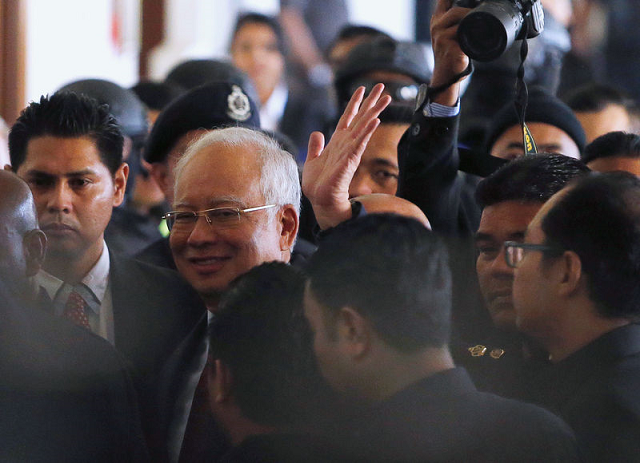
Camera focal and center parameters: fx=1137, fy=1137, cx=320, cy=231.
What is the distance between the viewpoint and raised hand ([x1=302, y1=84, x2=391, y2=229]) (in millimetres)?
2424

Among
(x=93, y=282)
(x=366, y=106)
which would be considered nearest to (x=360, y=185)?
(x=366, y=106)

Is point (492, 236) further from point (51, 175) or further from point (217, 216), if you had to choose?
point (51, 175)

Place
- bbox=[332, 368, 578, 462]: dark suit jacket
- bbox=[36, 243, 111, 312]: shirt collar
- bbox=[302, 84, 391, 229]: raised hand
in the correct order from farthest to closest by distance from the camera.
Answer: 1. bbox=[36, 243, 111, 312]: shirt collar
2. bbox=[302, 84, 391, 229]: raised hand
3. bbox=[332, 368, 578, 462]: dark suit jacket

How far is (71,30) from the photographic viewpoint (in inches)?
298

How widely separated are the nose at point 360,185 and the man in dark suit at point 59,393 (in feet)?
4.11

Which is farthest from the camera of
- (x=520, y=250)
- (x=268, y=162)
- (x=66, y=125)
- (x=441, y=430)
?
(x=66, y=125)

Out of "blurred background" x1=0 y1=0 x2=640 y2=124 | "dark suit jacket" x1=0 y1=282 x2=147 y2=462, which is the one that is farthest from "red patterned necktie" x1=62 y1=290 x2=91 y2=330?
"blurred background" x1=0 y1=0 x2=640 y2=124

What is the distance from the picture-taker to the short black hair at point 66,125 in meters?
3.02

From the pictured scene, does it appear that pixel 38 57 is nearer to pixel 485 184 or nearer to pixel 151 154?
pixel 151 154

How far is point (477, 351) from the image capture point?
97.1 inches

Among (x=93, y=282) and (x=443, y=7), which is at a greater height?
(x=443, y=7)

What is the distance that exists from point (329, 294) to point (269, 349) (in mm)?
151

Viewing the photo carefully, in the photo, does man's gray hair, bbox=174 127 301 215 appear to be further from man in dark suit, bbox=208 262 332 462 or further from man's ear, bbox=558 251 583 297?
man's ear, bbox=558 251 583 297

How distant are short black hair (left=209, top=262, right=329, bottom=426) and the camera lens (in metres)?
0.82
